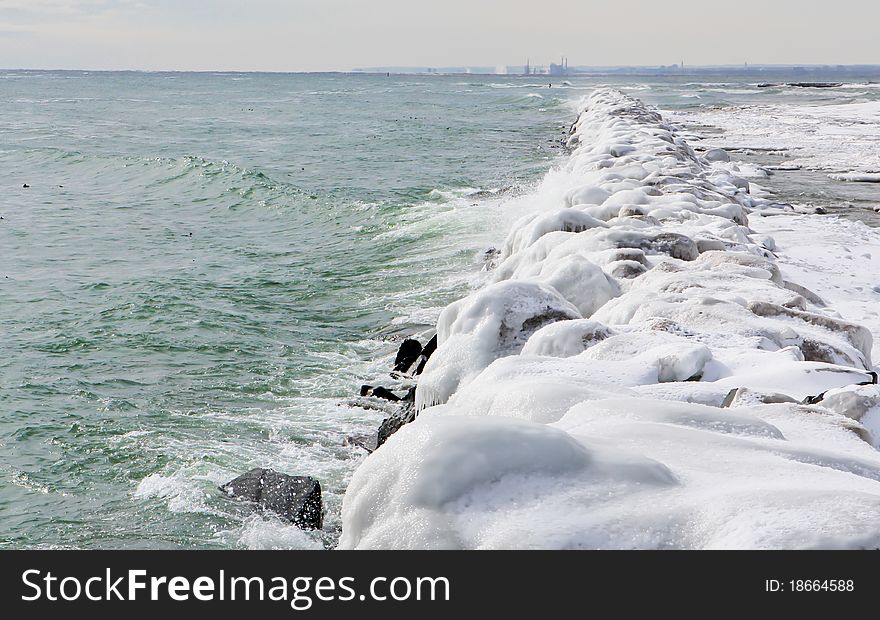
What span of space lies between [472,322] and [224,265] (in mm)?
9975

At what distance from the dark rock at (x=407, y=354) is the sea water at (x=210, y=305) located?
1.41 ft

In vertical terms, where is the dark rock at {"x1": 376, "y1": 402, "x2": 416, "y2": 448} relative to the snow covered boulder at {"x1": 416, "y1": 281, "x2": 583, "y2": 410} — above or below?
below

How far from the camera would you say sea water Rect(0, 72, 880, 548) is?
310 inches

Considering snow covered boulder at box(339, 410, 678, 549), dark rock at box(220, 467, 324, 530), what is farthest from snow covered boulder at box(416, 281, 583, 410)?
snow covered boulder at box(339, 410, 678, 549)

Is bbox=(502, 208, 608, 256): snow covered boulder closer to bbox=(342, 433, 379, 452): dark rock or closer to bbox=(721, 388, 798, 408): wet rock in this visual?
bbox=(342, 433, 379, 452): dark rock

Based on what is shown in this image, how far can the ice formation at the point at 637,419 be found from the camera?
12.3ft

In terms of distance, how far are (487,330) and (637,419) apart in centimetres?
255

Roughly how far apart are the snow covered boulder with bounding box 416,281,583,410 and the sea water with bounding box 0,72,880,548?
1.34 meters

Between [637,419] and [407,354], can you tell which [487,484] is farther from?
[407,354]

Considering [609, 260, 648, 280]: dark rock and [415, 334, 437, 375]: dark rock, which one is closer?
[609, 260, 648, 280]: dark rock

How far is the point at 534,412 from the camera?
5266 mm

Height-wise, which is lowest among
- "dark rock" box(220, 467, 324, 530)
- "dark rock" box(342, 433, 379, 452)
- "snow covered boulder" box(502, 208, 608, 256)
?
"dark rock" box(342, 433, 379, 452)

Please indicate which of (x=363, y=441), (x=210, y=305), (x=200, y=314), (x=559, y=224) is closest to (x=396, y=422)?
(x=363, y=441)

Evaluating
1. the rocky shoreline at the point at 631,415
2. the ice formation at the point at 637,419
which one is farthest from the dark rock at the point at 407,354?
the ice formation at the point at 637,419
